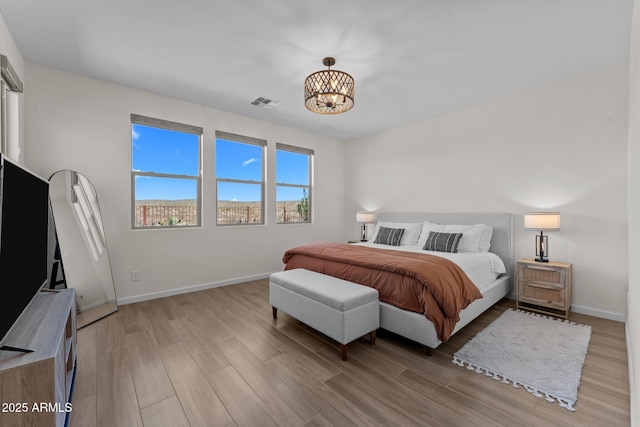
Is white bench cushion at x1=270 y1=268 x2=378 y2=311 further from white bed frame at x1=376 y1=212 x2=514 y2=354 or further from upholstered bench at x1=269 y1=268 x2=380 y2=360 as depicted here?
white bed frame at x1=376 y1=212 x2=514 y2=354

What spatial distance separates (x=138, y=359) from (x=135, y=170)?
2.37 meters

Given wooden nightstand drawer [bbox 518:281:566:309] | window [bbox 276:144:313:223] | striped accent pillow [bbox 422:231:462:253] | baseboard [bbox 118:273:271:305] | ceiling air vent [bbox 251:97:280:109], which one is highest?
ceiling air vent [bbox 251:97:280:109]

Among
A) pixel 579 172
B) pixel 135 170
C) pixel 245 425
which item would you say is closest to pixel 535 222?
pixel 579 172

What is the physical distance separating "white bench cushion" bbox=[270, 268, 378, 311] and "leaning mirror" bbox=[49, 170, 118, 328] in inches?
77.0

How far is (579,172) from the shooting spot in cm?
310

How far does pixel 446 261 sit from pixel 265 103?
3.02 metres

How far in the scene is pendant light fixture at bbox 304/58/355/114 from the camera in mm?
2486

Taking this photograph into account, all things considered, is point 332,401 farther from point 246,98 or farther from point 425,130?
point 425,130

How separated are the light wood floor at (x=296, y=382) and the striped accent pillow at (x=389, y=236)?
1.61 meters

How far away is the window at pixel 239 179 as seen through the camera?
4266mm

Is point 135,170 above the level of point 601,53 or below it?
below

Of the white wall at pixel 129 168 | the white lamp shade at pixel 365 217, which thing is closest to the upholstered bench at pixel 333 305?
the white wall at pixel 129 168

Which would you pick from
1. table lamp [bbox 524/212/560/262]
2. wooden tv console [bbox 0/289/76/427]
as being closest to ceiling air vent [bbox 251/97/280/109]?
wooden tv console [bbox 0/289/76/427]

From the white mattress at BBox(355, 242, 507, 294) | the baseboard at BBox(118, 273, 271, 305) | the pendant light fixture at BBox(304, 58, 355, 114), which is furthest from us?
the baseboard at BBox(118, 273, 271, 305)
